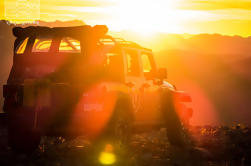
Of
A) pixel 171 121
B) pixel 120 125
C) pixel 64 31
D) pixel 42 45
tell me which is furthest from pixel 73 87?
pixel 171 121

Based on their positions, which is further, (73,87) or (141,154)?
(141,154)

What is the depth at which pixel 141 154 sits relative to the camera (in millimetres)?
9117

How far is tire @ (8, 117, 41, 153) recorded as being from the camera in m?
8.73

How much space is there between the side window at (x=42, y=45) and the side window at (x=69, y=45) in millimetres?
259

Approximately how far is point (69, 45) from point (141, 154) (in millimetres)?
2417

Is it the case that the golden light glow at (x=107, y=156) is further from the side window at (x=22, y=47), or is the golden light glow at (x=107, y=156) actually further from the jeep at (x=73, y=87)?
the side window at (x=22, y=47)

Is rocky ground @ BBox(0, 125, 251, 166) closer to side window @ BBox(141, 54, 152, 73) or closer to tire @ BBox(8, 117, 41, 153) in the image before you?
tire @ BBox(8, 117, 41, 153)

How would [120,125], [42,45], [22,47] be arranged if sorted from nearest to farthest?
[120,125]
[22,47]
[42,45]

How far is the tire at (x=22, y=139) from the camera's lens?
873 cm

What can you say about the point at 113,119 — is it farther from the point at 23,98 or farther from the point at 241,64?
the point at 241,64

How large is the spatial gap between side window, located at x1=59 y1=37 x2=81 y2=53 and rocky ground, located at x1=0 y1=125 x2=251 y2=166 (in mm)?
1731

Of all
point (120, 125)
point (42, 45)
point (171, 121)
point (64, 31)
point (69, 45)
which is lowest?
point (171, 121)

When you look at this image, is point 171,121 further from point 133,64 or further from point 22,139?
point 22,139

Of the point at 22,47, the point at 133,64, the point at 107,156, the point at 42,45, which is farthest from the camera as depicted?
the point at 133,64
